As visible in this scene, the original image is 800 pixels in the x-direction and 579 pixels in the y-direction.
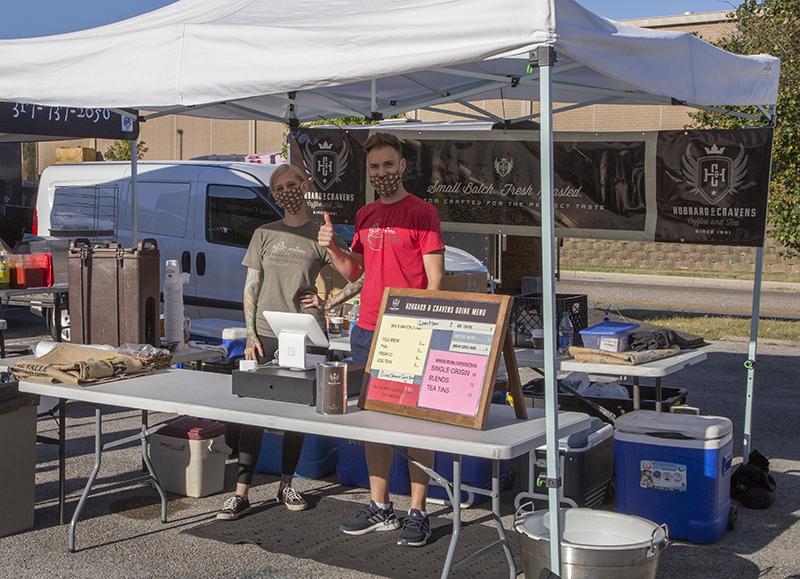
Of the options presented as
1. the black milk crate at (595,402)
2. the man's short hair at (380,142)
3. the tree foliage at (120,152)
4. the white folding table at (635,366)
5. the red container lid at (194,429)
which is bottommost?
the red container lid at (194,429)

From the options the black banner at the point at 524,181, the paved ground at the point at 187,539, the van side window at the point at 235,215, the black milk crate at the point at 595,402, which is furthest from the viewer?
the van side window at the point at 235,215

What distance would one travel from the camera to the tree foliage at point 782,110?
12.0 m

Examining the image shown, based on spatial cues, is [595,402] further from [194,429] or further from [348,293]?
[194,429]

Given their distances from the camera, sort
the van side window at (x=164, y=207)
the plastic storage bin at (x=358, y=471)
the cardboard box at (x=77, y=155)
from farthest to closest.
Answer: the cardboard box at (x=77, y=155)
the van side window at (x=164, y=207)
the plastic storage bin at (x=358, y=471)

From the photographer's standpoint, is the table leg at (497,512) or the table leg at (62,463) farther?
the table leg at (62,463)

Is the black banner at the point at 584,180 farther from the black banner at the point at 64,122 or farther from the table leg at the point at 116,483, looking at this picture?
the table leg at the point at 116,483

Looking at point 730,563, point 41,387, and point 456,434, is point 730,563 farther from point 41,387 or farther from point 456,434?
point 41,387

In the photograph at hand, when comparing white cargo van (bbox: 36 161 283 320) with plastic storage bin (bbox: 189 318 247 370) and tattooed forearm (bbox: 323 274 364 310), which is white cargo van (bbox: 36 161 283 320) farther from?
tattooed forearm (bbox: 323 274 364 310)

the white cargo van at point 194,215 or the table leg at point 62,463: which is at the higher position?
the white cargo van at point 194,215

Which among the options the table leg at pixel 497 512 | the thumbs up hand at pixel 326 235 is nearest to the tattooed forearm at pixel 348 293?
the thumbs up hand at pixel 326 235

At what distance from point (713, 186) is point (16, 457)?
5025mm

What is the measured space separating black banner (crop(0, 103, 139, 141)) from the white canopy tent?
9.93 ft

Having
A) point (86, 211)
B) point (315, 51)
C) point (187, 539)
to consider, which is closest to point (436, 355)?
point (315, 51)

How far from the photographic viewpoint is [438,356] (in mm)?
3703
